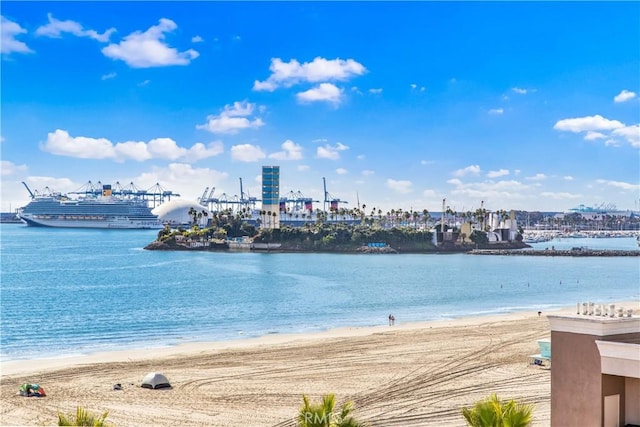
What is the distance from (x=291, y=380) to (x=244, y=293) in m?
29.5

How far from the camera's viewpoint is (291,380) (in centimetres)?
1894

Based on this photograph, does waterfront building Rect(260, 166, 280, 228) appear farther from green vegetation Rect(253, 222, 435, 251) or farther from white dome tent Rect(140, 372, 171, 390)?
→ white dome tent Rect(140, 372, 171, 390)

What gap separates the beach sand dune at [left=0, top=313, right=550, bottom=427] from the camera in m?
15.3

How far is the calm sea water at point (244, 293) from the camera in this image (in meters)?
31.4

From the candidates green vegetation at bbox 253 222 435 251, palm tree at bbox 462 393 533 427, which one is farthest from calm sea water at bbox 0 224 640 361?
palm tree at bbox 462 393 533 427

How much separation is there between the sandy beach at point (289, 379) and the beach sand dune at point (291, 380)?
1.0 inches

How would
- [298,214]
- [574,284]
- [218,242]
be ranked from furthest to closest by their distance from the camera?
[298,214], [218,242], [574,284]

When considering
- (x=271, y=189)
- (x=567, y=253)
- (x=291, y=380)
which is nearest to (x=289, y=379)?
(x=291, y=380)

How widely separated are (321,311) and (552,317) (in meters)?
29.8

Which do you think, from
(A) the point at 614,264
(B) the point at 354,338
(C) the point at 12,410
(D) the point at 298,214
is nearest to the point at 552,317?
(C) the point at 12,410

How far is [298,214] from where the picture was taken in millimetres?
182625

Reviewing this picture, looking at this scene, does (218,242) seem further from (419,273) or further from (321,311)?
(321,311)

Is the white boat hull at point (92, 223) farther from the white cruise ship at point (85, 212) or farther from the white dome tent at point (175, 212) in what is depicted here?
the white dome tent at point (175, 212)

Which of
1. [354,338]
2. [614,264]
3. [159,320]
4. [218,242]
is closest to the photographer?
[354,338]
